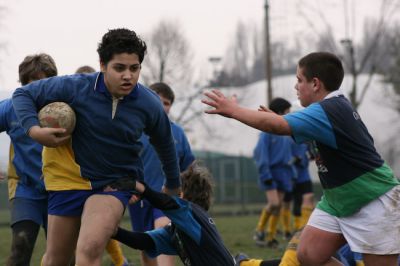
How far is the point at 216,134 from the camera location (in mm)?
45031

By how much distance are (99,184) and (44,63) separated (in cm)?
161

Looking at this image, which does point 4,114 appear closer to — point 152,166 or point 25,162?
point 25,162

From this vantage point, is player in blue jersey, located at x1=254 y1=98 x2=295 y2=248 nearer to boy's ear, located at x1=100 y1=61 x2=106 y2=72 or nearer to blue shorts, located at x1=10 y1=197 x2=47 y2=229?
blue shorts, located at x1=10 y1=197 x2=47 y2=229

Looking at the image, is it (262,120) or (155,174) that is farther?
(155,174)

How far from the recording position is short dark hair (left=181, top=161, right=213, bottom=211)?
6.34 metres

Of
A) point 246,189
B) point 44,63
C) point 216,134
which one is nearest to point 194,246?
point 44,63

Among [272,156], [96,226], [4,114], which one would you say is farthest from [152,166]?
[272,156]

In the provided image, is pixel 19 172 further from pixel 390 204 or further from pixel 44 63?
pixel 390 204

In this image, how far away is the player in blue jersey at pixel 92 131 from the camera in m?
5.69

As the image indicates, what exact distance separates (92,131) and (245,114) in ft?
3.41

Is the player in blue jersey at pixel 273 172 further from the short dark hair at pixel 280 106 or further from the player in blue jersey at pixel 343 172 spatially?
the player in blue jersey at pixel 343 172

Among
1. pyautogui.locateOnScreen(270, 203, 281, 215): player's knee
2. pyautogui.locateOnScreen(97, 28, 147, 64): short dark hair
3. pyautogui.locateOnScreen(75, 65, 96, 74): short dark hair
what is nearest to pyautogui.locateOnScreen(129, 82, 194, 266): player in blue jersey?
pyautogui.locateOnScreen(75, 65, 96, 74): short dark hair

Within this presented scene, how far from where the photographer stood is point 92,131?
5.70m

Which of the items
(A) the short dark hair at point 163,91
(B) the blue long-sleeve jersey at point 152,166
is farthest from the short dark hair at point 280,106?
(B) the blue long-sleeve jersey at point 152,166
